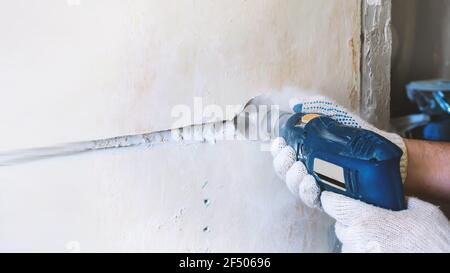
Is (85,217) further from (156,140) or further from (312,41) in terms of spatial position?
(312,41)

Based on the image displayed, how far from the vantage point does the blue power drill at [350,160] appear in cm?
60

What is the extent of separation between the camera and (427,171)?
0.83 meters

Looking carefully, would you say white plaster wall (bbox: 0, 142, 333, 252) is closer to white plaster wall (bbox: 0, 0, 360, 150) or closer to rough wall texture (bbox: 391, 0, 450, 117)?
white plaster wall (bbox: 0, 0, 360, 150)

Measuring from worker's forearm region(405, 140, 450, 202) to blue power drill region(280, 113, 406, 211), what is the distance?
220 mm

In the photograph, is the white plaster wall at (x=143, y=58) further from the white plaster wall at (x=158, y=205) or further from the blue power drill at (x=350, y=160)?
the blue power drill at (x=350, y=160)

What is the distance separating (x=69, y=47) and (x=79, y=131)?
0.43 ft

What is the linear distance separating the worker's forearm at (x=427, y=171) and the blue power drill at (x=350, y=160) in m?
0.22

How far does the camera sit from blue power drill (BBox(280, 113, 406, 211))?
60 cm

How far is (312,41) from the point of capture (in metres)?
0.90

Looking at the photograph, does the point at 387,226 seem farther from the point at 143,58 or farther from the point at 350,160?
the point at 143,58

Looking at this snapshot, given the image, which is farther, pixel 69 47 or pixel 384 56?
pixel 384 56

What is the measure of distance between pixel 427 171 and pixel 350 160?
11.7 inches

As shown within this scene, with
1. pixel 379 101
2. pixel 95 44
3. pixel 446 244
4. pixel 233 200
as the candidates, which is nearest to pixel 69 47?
pixel 95 44

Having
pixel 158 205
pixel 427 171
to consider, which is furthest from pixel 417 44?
pixel 158 205
